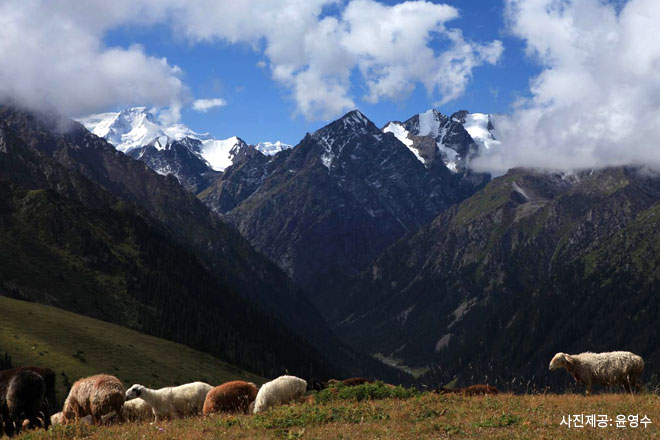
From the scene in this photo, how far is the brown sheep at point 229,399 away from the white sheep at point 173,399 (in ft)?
5.84

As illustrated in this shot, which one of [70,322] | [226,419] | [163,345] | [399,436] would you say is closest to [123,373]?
[70,322]

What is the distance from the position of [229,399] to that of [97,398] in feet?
21.7

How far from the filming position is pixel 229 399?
30.8 metres

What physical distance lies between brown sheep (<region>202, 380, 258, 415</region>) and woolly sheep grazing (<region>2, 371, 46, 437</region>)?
798 cm

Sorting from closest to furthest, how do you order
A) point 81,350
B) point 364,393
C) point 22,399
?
point 22,399
point 364,393
point 81,350

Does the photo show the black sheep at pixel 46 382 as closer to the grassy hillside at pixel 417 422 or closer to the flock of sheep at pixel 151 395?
the flock of sheep at pixel 151 395

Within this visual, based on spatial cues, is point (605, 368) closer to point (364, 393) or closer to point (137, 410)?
point (364, 393)

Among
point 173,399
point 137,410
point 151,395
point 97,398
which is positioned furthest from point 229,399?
point 97,398

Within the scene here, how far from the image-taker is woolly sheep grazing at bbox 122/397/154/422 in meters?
31.5

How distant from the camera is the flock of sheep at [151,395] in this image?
26.8m

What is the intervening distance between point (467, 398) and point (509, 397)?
2.05 m

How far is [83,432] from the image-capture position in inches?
887

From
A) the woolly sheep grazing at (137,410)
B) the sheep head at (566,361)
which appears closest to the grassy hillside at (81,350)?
the woolly sheep grazing at (137,410)

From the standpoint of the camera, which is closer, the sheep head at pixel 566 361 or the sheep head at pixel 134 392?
the sheep head at pixel 134 392
